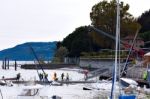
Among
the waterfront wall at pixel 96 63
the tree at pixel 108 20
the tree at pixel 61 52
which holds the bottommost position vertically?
the waterfront wall at pixel 96 63

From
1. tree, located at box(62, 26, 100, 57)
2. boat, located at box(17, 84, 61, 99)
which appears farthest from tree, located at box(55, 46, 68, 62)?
boat, located at box(17, 84, 61, 99)

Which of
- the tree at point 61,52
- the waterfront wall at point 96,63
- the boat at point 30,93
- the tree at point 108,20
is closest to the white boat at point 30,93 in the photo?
the boat at point 30,93

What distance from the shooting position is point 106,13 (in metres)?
127

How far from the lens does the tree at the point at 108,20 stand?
413 feet

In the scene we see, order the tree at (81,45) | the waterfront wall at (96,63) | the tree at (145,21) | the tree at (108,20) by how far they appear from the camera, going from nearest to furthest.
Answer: the waterfront wall at (96,63) < the tree at (108,20) < the tree at (145,21) < the tree at (81,45)

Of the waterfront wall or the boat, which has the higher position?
the waterfront wall

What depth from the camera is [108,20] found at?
126m

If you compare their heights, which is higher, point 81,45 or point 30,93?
point 81,45

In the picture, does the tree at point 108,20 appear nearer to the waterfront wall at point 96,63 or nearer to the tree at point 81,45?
the waterfront wall at point 96,63

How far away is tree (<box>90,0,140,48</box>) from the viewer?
125750 millimetres

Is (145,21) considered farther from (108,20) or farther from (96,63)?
(96,63)

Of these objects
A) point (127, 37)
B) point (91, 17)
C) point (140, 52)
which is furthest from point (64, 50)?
point (140, 52)

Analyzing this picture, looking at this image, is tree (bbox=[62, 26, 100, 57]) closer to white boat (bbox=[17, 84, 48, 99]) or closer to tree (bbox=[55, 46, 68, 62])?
tree (bbox=[55, 46, 68, 62])

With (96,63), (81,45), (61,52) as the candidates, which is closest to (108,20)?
(96,63)
